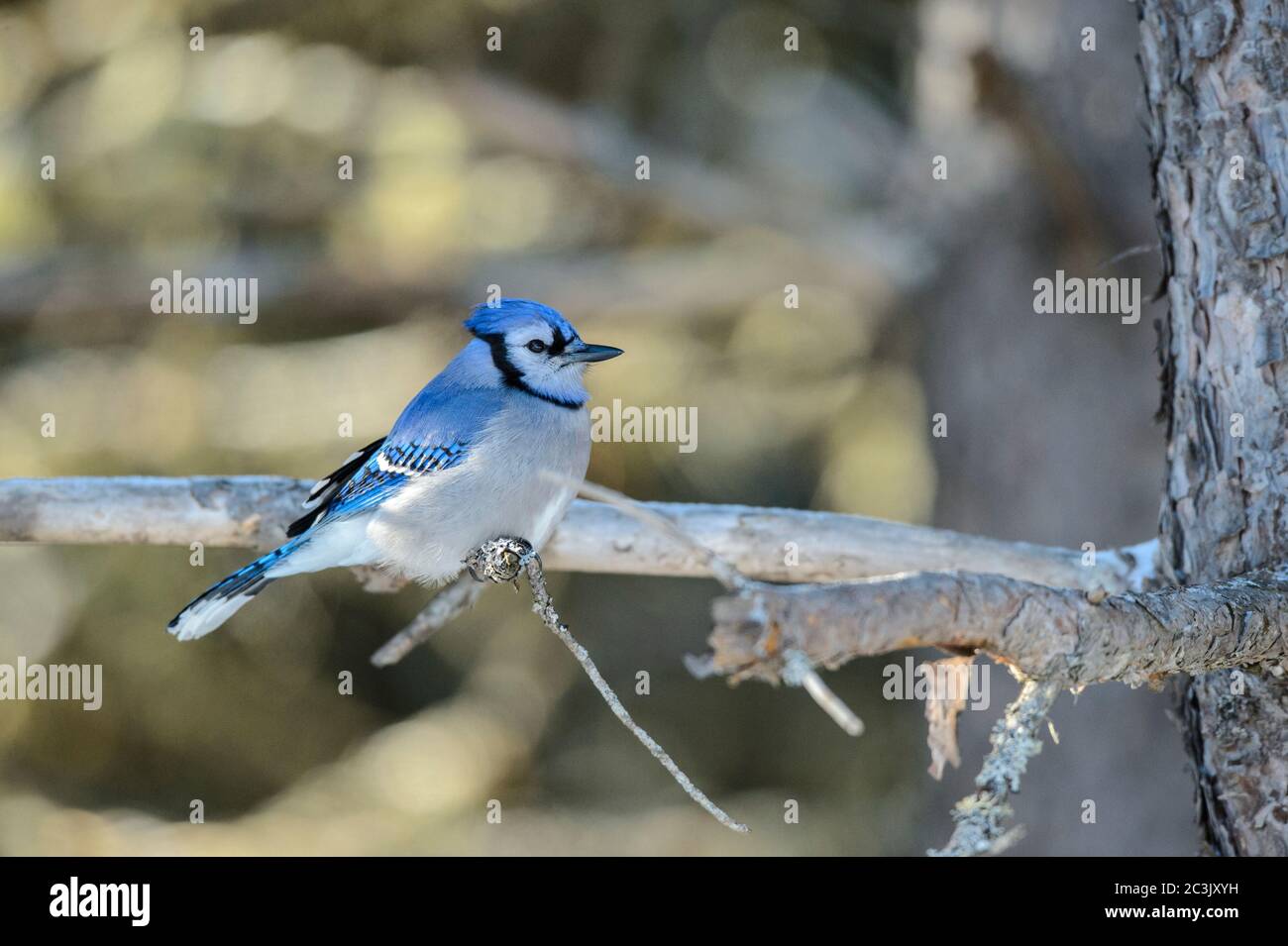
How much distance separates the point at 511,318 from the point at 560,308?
157 cm

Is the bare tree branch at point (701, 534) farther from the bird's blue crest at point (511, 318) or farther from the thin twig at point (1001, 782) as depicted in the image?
the thin twig at point (1001, 782)

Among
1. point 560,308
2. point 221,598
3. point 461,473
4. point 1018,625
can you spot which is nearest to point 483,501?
point 461,473

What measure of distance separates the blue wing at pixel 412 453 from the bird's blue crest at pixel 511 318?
0.15 meters

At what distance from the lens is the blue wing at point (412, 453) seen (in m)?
2.99

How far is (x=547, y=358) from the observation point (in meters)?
3.12

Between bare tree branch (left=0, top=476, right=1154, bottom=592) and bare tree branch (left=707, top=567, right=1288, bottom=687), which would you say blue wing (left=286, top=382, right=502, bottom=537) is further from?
bare tree branch (left=707, top=567, right=1288, bottom=687)

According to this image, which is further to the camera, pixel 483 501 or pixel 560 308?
pixel 560 308

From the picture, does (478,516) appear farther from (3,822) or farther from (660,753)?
(3,822)

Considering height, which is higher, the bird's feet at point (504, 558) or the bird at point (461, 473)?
the bird at point (461, 473)

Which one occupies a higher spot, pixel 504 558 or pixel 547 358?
pixel 547 358

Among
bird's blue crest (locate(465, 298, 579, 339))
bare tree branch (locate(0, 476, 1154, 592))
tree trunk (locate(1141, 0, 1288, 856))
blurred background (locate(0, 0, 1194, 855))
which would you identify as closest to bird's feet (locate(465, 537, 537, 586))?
bare tree branch (locate(0, 476, 1154, 592))

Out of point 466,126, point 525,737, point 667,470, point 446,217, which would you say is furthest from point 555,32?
point 525,737

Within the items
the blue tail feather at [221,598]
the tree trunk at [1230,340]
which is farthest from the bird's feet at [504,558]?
the tree trunk at [1230,340]

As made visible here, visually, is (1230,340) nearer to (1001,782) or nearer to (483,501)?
(1001,782)
